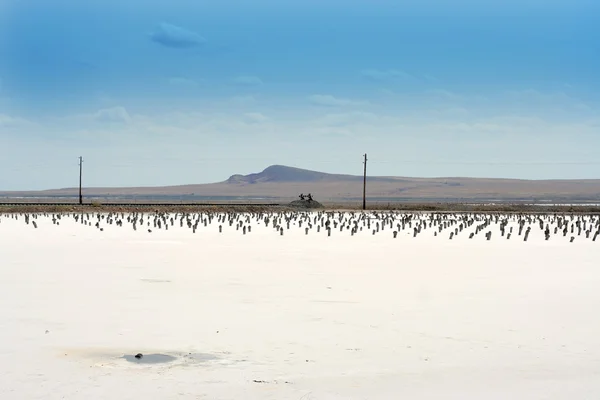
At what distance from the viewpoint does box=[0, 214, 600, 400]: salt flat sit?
856 cm

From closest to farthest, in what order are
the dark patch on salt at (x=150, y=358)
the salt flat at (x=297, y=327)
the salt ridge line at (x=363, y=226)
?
the salt flat at (x=297, y=327), the dark patch on salt at (x=150, y=358), the salt ridge line at (x=363, y=226)

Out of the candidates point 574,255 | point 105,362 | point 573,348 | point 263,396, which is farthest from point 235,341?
point 574,255

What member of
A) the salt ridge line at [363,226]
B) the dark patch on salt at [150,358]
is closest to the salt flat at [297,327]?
the dark patch on salt at [150,358]

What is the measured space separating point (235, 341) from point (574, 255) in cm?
1789

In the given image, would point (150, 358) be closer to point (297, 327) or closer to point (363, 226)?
point (297, 327)

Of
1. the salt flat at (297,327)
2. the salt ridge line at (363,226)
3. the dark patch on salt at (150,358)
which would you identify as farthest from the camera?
the salt ridge line at (363,226)

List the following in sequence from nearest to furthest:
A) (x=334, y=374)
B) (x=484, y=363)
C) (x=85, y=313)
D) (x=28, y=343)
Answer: (x=334, y=374) → (x=484, y=363) → (x=28, y=343) → (x=85, y=313)

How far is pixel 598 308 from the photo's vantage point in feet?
45.6

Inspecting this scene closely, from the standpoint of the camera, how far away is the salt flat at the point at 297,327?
28.1 feet

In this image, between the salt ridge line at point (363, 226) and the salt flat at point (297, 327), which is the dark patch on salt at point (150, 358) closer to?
the salt flat at point (297, 327)

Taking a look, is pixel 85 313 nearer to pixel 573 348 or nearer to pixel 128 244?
pixel 573 348

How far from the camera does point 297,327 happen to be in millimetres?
11789

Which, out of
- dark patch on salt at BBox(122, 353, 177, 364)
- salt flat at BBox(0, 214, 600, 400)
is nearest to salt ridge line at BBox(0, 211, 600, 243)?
salt flat at BBox(0, 214, 600, 400)

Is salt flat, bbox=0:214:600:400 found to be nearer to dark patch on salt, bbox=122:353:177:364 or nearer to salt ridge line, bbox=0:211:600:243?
dark patch on salt, bbox=122:353:177:364
